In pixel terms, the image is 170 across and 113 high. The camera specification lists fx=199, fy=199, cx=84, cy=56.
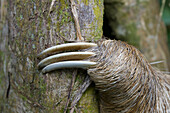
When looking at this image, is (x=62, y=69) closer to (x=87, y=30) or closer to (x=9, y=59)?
(x=87, y=30)

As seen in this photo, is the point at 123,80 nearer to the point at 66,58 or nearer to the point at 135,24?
the point at 66,58

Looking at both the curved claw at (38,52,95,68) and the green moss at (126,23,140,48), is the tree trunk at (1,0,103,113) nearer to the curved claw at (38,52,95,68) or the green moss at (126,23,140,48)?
the curved claw at (38,52,95,68)

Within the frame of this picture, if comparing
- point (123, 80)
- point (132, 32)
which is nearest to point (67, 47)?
point (123, 80)

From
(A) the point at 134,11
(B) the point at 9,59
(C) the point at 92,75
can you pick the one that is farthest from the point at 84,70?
(A) the point at 134,11

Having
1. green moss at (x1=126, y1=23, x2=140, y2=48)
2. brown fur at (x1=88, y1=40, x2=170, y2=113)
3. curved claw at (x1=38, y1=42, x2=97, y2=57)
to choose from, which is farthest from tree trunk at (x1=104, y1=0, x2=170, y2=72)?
curved claw at (x1=38, y1=42, x2=97, y2=57)

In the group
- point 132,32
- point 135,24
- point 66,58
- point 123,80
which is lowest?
point 123,80

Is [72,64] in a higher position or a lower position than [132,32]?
lower

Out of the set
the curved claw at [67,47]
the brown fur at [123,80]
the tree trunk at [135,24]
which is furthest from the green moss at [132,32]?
the curved claw at [67,47]
